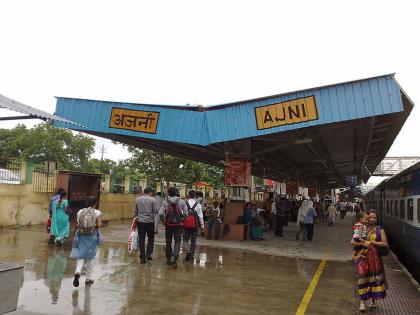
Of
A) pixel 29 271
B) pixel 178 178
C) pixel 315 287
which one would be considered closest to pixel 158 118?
pixel 29 271

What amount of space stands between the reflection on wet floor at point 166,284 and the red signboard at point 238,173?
413 centimetres

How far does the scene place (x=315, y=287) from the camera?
26.7 ft

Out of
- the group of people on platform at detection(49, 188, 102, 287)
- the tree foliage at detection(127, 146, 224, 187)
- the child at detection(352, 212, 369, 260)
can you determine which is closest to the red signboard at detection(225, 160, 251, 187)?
the group of people on platform at detection(49, 188, 102, 287)

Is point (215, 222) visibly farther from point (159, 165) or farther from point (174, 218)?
point (159, 165)

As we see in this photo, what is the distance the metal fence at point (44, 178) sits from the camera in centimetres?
1798

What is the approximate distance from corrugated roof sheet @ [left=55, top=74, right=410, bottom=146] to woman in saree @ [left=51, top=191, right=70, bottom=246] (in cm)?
341

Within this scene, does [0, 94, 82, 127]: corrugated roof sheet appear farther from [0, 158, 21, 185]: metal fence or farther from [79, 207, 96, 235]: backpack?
[0, 158, 21, 185]: metal fence

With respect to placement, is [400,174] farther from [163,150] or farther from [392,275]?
[163,150]

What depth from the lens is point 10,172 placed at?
16.9 m

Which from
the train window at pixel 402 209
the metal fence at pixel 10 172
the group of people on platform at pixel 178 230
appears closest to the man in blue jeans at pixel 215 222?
the group of people on platform at pixel 178 230

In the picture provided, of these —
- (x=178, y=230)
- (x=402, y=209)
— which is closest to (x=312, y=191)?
(x=402, y=209)

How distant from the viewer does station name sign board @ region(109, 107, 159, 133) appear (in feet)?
46.4

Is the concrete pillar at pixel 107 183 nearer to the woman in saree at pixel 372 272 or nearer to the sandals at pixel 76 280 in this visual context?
the sandals at pixel 76 280

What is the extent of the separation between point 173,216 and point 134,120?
5732 millimetres
